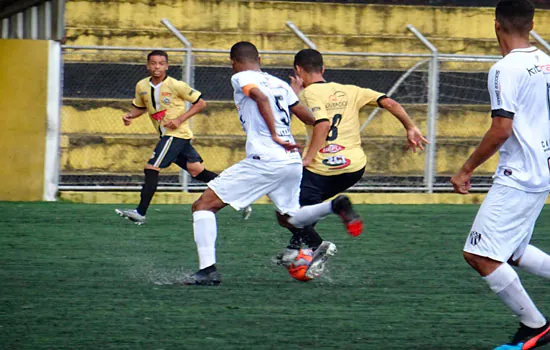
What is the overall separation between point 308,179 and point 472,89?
7687mm

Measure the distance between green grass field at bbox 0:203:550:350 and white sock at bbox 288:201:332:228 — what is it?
450 millimetres

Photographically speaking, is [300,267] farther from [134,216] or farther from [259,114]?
[134,216]

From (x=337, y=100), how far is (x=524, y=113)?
319cm

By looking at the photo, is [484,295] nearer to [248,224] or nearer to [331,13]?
[248,224]

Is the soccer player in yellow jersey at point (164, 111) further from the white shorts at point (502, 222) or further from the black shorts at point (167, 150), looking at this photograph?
the white shorts at point (502, 222)

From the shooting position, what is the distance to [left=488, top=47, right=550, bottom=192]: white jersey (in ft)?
16.5

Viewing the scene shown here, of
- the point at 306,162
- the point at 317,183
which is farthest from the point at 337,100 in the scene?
the point at 306,162

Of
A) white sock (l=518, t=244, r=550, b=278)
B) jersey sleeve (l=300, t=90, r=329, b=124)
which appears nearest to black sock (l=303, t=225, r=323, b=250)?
jersey sleeve (l=300, t=90, r=329, b=124)

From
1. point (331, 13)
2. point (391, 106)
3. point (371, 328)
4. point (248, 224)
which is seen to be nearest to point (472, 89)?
point (331, 13)

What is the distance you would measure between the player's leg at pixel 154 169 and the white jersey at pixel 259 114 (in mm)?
4144

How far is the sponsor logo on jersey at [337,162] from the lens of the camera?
8148 millimetres

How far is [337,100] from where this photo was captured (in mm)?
8234

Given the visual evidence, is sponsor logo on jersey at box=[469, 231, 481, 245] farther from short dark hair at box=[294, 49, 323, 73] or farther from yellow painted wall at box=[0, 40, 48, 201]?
yellow painted wall at box=[0, 40, 48, 201]

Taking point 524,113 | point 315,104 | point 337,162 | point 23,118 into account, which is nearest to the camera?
point 524,113
